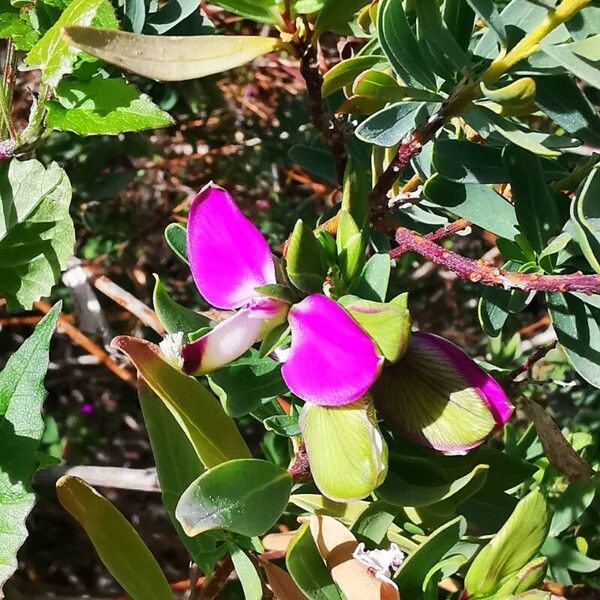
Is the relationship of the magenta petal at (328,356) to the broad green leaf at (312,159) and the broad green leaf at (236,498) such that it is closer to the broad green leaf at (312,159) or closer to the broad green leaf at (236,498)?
the broad green leaf at (236,498)

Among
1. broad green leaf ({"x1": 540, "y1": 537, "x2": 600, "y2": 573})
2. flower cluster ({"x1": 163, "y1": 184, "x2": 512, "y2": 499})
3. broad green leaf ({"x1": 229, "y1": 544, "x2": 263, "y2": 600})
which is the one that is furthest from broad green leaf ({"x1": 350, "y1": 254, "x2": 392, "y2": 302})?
broad green leaf ({"x1": 540, "y1": 537, "x2": 600, "y2": 573})

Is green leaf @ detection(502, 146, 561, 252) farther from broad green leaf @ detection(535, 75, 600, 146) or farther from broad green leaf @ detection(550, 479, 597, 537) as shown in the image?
broad green leaf @ detection(550, 479, 597, 537)

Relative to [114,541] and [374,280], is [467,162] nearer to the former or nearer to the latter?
[374,280]

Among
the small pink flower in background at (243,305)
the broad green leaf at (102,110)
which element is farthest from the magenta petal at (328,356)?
the broad green leaf at (102,110)

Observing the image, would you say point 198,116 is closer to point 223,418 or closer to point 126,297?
point 126,297

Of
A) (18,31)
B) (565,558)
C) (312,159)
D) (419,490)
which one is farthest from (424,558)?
(18,31)
